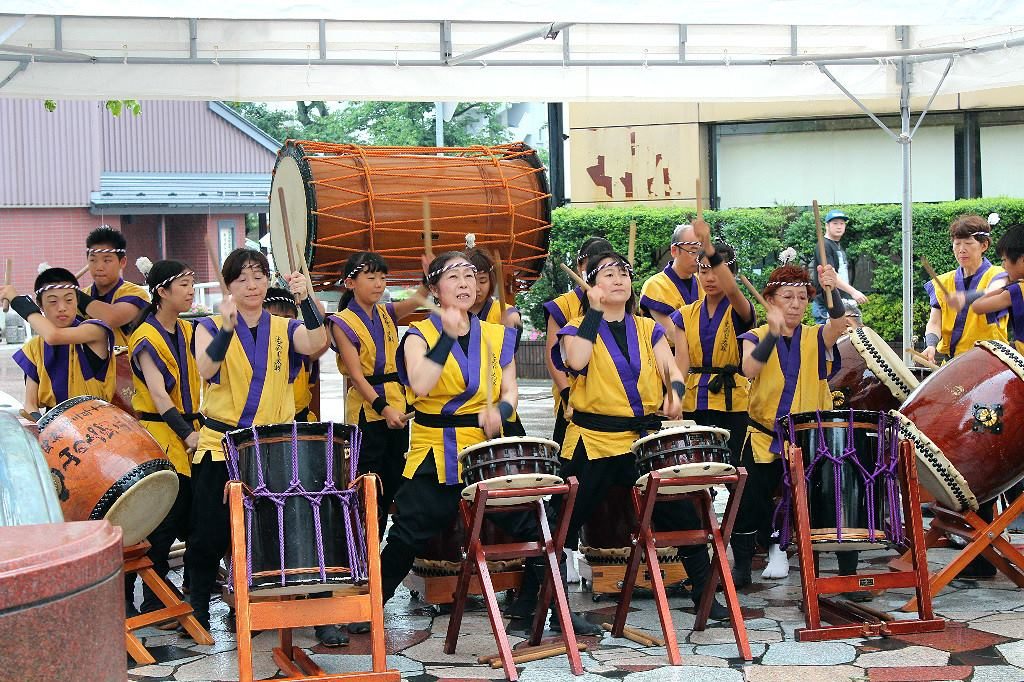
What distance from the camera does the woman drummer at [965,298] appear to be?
614 cm

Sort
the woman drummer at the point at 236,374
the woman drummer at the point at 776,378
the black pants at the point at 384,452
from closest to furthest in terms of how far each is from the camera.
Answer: the woman drummer at the point at 236,374
the woman drummer at the point at 776,378
the black pants at the point at 384,452

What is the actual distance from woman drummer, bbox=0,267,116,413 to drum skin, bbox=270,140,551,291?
894mm

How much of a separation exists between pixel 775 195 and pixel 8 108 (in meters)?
18.3

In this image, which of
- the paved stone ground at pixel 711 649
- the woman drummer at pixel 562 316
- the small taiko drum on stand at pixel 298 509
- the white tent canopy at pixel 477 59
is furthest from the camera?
the white tent canopy at pixel 477 59

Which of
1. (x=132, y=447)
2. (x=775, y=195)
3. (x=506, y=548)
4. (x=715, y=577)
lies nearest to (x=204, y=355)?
(x=132, y=447)

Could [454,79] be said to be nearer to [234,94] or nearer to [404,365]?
[234,94]

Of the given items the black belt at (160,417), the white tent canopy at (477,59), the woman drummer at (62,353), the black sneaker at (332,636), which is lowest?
the black sneaker at (332,636)

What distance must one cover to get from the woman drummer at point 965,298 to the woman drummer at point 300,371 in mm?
3034

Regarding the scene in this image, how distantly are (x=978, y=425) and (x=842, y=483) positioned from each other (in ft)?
1.99

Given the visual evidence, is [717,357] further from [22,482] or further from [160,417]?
[22,482]

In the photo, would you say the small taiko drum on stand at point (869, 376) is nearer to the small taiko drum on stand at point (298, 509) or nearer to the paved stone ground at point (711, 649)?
the paved stone ground at point (711, 649)

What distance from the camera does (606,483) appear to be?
15.9 feet

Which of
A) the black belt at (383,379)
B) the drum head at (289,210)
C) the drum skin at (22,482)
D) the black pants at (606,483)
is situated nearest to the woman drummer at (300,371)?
the drum head at (289,210)

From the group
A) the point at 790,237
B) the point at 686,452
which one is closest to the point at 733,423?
the point at 686,452
